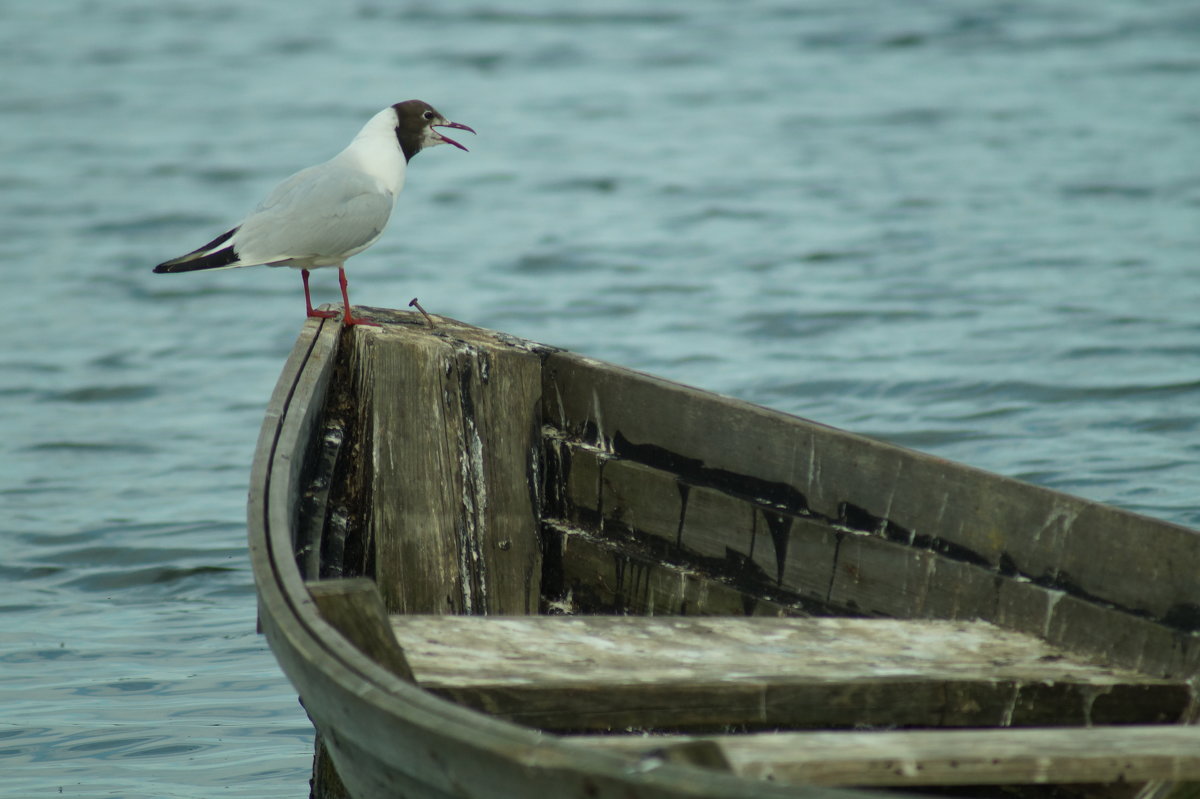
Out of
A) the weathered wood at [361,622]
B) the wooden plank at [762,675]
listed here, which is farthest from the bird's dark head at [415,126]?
the weathered wood at [361,622]

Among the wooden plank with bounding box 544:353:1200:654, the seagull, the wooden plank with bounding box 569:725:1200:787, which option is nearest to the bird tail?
the seagull

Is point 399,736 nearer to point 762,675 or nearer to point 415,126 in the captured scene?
point 762,675

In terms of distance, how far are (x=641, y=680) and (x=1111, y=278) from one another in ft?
30.7

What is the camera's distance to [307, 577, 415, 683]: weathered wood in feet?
9.80

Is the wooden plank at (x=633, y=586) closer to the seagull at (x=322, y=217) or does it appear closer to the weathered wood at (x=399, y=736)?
the seagull at (x=322, y=217)

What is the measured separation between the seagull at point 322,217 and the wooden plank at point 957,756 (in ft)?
8.84

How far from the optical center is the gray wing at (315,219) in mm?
5051

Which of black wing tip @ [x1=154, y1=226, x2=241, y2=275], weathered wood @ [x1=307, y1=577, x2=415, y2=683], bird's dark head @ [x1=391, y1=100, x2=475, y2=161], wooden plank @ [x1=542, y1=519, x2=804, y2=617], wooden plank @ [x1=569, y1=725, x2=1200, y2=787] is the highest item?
bird's dark head @ [x1=391, y1=100, x2=475, y2=161]

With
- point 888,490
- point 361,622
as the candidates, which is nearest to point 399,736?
point 361,622

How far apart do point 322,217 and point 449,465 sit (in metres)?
1.05

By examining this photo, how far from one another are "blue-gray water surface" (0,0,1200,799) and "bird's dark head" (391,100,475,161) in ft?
6.90

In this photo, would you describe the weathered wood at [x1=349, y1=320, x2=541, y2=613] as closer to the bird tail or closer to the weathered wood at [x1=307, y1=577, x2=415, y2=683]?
the bird tail

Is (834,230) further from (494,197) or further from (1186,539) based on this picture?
(1186,539)

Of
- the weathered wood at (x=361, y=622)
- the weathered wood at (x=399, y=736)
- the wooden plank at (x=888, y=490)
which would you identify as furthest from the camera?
the wooden plank at (x=888, y=490)
